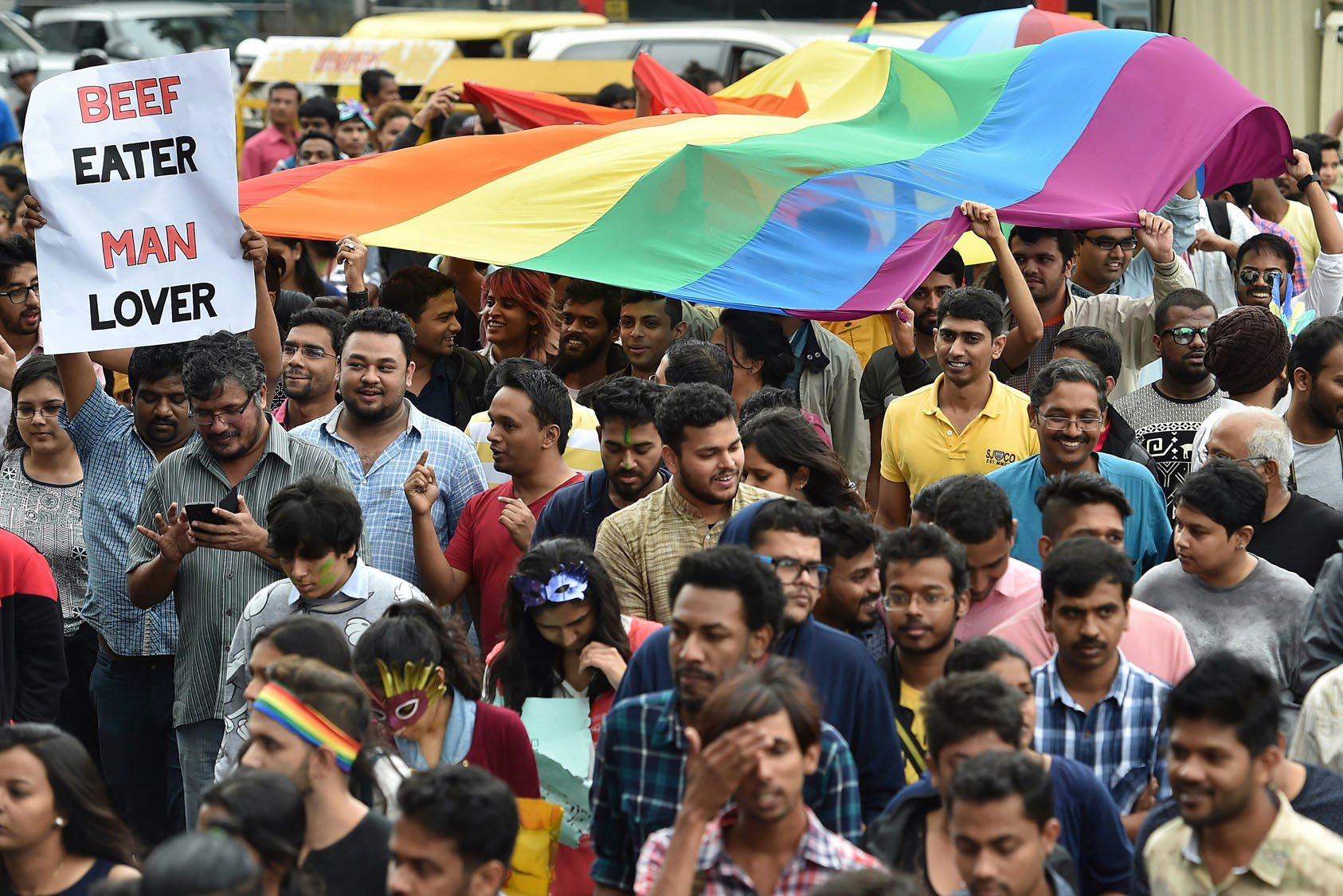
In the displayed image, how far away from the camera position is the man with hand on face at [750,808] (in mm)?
3471

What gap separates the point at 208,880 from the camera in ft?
10.1

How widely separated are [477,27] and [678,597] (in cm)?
1537

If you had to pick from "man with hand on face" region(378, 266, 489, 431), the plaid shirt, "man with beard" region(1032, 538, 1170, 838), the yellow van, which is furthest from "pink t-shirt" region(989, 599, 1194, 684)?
the yellow van

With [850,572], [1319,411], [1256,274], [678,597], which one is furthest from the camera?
[1256,274]

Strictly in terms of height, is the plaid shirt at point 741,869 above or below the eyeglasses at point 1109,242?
above

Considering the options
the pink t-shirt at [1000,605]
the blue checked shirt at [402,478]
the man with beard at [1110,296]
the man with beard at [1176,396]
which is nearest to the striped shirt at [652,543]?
the pink t-shirt at [1000,605]

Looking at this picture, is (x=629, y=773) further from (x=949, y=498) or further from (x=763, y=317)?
(x=763, y=317)


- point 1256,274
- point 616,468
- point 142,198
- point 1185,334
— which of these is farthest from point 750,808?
point 1256,274

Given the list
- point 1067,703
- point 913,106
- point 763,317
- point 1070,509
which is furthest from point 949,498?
point 913,106

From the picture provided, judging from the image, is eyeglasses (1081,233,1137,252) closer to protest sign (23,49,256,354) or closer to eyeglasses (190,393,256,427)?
protest sign (23,49,256,354)

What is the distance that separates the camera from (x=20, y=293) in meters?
7.19

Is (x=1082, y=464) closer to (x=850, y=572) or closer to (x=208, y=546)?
(x=850, y=572)

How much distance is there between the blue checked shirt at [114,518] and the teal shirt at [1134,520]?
112 inches

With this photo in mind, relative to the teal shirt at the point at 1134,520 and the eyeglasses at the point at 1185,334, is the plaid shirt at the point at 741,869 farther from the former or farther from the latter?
the eyeglasses at the point at 1185,334
